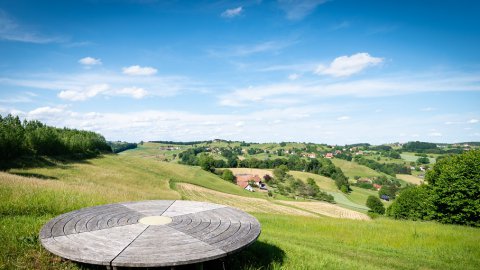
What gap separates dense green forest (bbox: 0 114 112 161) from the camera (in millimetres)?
42812

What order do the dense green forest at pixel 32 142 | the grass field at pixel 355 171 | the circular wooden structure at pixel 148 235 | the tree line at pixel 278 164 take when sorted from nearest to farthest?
the circular wooden structure at pixel 148 235
the dense green forest at pixel 32 142
the tree line at pixel 278 164
the grass field at pixel 355 171

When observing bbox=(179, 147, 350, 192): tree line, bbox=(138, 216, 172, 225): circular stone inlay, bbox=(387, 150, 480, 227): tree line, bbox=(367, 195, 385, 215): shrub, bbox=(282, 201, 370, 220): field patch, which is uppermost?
bbox=(138, 216, 172, 225): circular stone inlay

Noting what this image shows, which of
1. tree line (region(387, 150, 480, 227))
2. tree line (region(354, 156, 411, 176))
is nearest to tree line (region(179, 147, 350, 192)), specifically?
tree line (region(354, 156, 411, 176))

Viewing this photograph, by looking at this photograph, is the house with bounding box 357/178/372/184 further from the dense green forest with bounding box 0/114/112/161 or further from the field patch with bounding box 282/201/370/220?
the dense green forest with bounding box 0/114/112/161

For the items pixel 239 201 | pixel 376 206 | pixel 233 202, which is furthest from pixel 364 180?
pixel 233 202

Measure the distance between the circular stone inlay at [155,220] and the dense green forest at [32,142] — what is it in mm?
46445

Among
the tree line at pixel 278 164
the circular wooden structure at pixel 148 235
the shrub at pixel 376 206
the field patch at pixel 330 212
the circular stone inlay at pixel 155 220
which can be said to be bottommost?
the shrub at pixel 376 206

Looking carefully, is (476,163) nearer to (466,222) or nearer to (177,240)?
(466,222)

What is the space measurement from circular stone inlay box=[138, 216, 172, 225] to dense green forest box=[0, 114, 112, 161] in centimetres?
4645

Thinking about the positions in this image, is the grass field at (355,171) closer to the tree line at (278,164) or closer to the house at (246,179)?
the tree line at (278,164)

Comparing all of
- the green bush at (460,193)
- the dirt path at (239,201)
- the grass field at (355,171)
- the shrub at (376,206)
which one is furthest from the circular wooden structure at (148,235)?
the grass field at (355,171)

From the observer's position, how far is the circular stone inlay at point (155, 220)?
272 inches

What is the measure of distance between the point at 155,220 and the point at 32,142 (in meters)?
56.5

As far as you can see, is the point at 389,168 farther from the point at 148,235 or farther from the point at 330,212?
the point at 148,235
